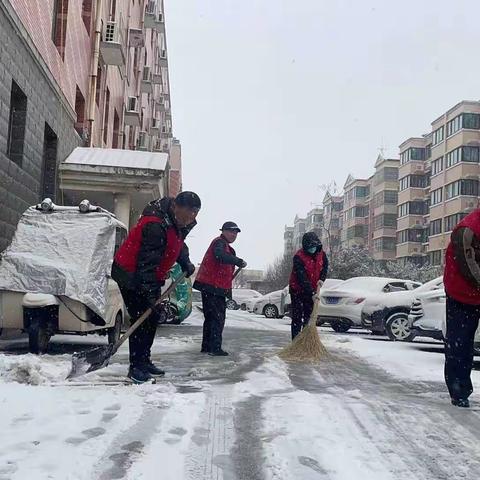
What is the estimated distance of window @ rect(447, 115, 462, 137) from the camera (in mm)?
48944

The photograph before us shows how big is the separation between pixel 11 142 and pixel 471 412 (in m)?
9.19

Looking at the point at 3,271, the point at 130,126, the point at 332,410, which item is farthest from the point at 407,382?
the point at 130,126

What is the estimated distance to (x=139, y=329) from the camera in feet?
17.9

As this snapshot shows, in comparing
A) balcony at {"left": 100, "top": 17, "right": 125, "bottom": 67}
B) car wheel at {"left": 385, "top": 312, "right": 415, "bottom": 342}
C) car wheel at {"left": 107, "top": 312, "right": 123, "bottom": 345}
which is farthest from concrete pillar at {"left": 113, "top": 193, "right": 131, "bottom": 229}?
car wheel at {"left": 385, "top": 312, "right": 415, "bottom": 342}

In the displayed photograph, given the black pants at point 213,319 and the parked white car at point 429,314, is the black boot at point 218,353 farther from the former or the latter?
the parked white car at point 429,314

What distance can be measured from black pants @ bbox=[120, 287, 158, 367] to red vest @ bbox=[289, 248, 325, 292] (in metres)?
3.24

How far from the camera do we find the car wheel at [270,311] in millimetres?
24516

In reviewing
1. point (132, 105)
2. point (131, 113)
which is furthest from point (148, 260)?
point (132, 105)

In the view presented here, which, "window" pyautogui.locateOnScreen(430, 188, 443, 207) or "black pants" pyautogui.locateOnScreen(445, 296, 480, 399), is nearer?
"black pants" pyautogui.locateOnScreen(445, 296, 480, 399)

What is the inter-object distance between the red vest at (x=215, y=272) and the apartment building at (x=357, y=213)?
232 feet

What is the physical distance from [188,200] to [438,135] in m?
52.1

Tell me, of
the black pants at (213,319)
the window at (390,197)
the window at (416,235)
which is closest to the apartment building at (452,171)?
the window at (416,235)

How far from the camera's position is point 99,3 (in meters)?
17.6

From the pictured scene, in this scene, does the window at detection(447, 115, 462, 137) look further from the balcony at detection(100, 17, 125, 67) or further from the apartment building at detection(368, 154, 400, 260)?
the balcony at detection(100, 17, 125, 67)
